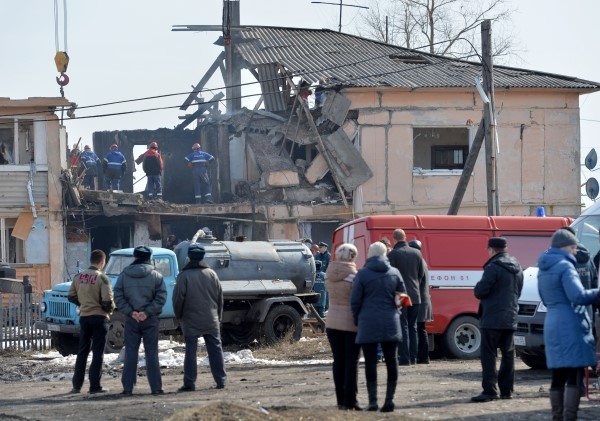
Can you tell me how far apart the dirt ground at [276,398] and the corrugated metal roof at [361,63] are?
59.2 feet

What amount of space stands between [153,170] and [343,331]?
22.3 meters

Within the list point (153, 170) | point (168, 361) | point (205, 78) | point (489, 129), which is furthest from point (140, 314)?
point (205, 78)

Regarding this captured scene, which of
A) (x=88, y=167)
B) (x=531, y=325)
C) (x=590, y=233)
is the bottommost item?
(x=531, y=325)

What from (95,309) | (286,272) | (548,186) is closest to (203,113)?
(548,186)

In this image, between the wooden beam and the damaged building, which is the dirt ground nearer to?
the damaged building

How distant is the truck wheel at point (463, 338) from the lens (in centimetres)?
1762

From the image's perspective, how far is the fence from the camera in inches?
847

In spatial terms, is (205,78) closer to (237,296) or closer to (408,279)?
(237,296)

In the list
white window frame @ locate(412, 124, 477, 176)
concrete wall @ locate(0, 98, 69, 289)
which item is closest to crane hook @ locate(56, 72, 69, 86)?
concrete wall @ locate(0, 98, 69, 289)

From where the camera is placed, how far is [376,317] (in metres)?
11.1

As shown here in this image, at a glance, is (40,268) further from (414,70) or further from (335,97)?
(414,70)

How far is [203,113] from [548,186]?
39.2 ft

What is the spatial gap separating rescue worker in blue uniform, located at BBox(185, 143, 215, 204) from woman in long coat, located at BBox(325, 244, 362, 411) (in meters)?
21.6

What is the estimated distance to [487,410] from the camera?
1128cm
